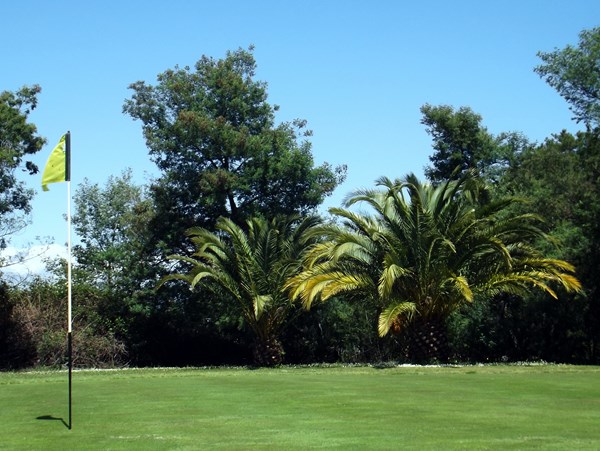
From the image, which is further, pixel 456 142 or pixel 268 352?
pixel 456 142

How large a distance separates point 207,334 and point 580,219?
18425mm

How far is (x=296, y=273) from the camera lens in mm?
33094

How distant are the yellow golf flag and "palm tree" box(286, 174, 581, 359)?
46.3ft

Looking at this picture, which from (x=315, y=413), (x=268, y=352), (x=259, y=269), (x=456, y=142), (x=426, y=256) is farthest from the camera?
(x=456, y=142)

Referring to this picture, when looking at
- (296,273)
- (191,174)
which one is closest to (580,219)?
(296,273)

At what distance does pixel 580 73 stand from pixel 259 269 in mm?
16407

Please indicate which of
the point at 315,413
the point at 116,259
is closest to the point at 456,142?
the point at 116,259

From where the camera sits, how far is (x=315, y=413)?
47.5 ft

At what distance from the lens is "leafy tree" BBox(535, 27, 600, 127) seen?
35500 millimetres

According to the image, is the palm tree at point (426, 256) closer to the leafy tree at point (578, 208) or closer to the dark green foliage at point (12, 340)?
the leafy tree at point (578, 208)

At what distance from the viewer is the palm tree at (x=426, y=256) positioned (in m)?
28.4

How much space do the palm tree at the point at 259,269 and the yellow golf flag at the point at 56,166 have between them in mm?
16857

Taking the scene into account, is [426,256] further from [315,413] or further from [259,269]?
[315,413]

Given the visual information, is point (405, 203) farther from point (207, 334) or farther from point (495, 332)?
point (207, 334)
